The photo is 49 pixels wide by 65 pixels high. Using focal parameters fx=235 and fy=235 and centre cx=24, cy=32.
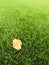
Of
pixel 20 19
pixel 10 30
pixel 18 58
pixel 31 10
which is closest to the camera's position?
pixel 18 58

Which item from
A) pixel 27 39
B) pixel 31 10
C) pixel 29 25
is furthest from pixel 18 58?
pixel 31 10

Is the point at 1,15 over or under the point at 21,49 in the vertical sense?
over

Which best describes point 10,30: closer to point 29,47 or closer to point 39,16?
point 29,47

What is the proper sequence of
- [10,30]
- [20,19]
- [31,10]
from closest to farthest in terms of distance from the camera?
[10,30] < [20,19] < [31,10]

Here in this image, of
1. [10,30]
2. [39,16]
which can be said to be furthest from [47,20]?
[10,30]

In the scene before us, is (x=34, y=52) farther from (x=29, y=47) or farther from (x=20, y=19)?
(x=20, y=19)

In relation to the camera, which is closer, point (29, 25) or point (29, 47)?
point (29, 47)
